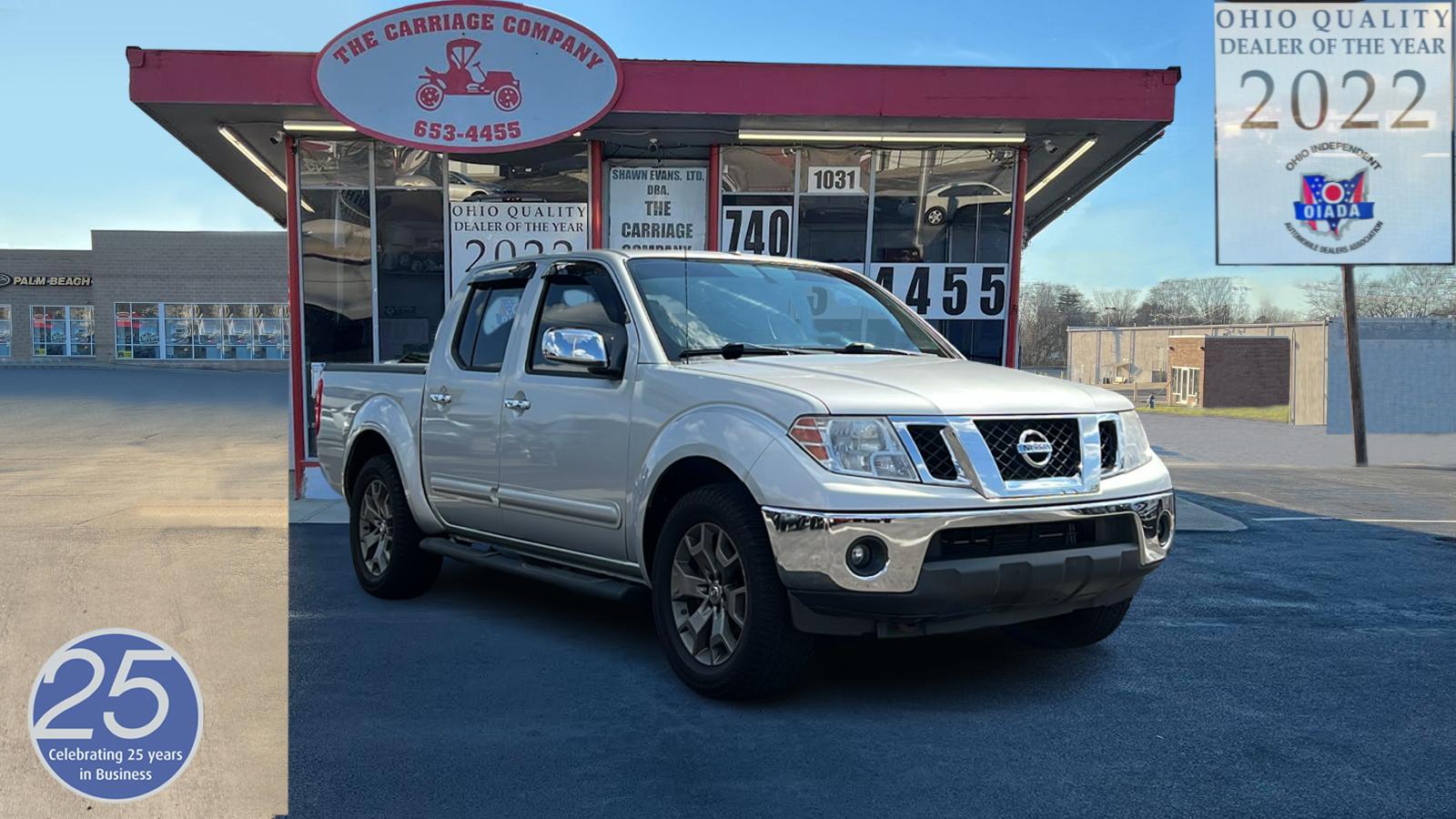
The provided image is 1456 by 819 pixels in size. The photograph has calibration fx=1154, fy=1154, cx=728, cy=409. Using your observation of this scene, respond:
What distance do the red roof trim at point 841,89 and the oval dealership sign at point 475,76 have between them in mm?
406

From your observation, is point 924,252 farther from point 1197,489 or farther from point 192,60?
point 192,60

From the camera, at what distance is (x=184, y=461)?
15.6 meters

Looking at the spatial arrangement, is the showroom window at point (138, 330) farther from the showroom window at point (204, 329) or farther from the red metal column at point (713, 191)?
the red metal column at point (713, 191)

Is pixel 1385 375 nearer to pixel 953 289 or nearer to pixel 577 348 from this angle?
pixel 953 289

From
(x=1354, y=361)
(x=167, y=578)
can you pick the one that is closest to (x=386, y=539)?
(x=167, y=578)

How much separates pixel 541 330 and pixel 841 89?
596cm

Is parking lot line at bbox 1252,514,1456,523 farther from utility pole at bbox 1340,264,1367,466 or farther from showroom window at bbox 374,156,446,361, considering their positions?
utility pole at bbox 1340,264,1367,466

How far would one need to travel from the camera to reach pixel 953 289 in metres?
12.3

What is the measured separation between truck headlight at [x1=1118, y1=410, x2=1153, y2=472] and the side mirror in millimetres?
2331

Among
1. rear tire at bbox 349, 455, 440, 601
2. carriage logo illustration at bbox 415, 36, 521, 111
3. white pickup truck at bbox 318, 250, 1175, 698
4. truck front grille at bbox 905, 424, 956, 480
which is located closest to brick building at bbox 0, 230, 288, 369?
carriage logo illustration at bbox 415, 36, 521, 111

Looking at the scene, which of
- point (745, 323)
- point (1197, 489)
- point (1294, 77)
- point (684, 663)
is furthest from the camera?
point (1294, 77)

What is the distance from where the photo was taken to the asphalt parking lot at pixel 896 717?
12.2 feet

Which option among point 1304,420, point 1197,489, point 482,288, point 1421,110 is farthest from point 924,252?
point 1304,420

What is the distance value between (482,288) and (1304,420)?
3770cm
